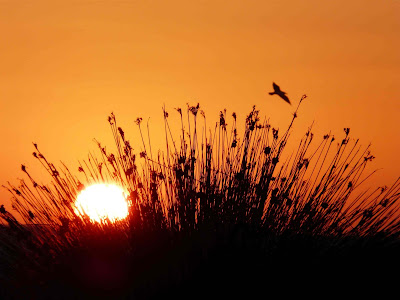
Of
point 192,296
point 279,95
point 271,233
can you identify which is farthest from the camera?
point 279,95

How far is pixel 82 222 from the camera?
4.28 metres

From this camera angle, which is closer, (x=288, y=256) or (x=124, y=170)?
(x=288, y=256)

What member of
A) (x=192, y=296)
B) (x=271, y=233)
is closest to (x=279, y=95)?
(x=271, y=233)

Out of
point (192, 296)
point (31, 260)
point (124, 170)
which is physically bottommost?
point (192, 296)

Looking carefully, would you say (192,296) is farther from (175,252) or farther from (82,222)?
(82,222)

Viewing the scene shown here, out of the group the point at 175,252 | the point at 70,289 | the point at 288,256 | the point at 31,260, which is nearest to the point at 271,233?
the point at 288,256

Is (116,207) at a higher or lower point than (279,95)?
lower

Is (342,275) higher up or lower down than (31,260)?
lower down

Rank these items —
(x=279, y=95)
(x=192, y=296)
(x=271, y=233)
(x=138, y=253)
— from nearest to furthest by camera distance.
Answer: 1. (x=192, y=296)
2. (x=138, y=253)
3. (x=271, y=233)
4. (x=279, y=95)

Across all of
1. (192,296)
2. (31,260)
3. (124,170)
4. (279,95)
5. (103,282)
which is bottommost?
(192,296)

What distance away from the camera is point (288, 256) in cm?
391

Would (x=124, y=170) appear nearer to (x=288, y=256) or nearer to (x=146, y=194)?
(x=146, y=194)

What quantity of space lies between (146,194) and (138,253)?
21.1 inches

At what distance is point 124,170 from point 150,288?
1033mm
